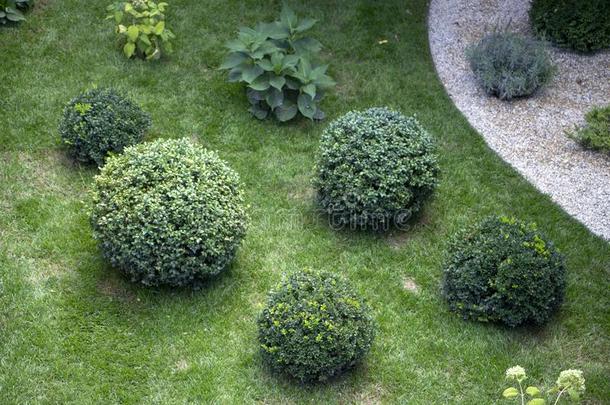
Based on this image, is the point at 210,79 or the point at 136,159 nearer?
the point at 136,159

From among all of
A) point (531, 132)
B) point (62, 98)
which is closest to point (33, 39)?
point (62, 98)

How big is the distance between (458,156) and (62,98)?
451 cm

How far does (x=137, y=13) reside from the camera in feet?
32.1

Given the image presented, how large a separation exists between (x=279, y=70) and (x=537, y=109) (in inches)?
125

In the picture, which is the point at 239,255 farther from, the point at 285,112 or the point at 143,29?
the point at 143,29

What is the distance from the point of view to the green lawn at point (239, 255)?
6652 millimetres

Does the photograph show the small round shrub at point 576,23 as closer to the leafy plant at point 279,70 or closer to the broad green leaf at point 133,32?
the leafy plant at point 279,70

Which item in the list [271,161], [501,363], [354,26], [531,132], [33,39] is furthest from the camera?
[354,26]

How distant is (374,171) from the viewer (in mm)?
7746

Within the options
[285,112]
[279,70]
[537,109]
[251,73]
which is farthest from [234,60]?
[537,109]

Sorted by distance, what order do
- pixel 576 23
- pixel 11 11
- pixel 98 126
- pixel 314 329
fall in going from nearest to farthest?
pixel 314 329 → pixel 98 126 → pixel 11 11 → pixel 576 23

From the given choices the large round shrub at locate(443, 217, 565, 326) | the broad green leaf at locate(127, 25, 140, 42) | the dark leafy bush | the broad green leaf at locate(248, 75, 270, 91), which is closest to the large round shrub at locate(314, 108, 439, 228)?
the large round shrub at locate(443, 217, 565, 326)

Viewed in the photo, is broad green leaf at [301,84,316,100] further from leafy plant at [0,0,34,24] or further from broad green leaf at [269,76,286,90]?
leafy plant at [0,0,34,24]

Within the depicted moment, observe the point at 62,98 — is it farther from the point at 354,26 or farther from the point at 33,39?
the point at 354,26
